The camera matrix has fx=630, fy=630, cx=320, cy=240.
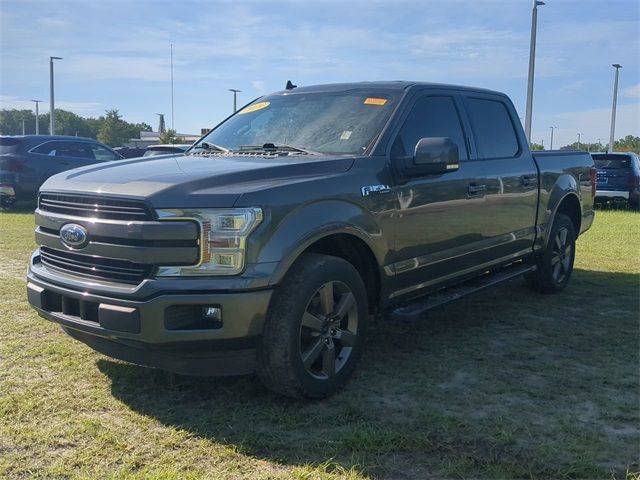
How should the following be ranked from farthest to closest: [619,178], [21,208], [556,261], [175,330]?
[619,178]
[21,208]
[556,261]
[175,330]

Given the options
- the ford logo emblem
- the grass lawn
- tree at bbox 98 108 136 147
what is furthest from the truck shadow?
tree at bbox 98 108 136 147

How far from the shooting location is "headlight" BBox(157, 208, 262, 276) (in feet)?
10.4

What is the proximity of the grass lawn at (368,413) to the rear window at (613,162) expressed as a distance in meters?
13.0

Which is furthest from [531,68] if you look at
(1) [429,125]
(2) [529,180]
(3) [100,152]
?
(1) [429,125]

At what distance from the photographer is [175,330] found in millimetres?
3152

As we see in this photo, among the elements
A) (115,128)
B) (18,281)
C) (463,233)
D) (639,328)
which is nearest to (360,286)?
(463,233)

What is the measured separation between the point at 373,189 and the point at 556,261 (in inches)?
137

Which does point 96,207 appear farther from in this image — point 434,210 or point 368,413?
point 434,210

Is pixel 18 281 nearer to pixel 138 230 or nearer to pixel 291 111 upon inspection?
pixel 291 111

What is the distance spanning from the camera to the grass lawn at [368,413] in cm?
295

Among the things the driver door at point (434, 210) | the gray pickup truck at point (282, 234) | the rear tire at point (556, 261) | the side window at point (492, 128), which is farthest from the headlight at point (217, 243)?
the rear tire at point (556, 261)

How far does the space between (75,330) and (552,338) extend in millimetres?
3554

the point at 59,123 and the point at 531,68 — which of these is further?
the point at 59,123

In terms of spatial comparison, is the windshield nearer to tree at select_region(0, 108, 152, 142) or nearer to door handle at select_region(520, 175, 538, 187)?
door handle at select_region(520, 175, 538, 187)
